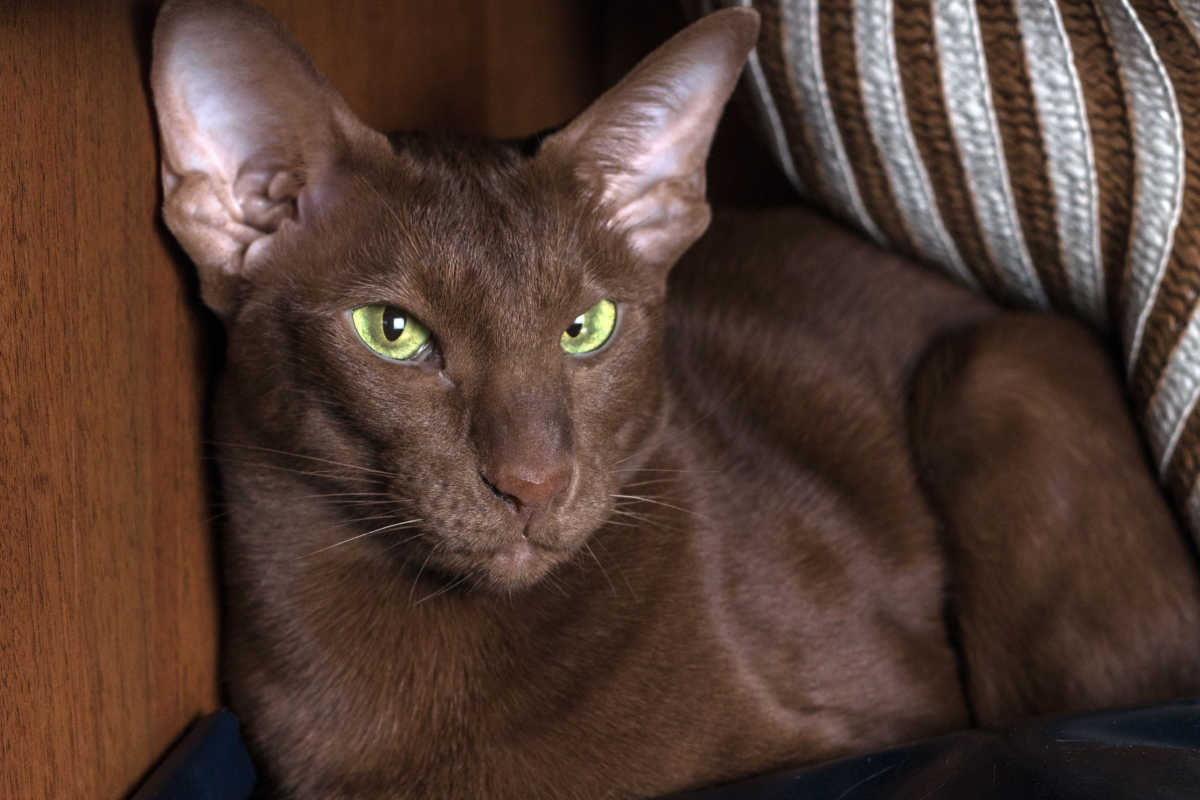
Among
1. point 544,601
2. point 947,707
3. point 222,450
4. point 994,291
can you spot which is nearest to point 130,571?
point 222,450

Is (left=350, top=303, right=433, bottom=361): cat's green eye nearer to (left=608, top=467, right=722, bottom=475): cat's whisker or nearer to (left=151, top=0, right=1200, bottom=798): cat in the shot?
(left=151, top=0, right=1200, bottom=798): cat

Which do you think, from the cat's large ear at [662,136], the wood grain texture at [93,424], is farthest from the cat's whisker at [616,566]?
the wood grain texture at [93,424]

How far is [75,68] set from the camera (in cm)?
105

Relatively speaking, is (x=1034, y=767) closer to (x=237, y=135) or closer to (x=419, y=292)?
(x=419, y=292)

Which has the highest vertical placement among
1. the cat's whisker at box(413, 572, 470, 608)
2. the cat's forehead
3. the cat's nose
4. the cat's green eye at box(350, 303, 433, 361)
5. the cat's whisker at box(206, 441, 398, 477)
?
the cat's forehead

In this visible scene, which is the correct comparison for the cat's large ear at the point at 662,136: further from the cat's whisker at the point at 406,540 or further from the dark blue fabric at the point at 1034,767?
the dark blue fabric at the point at 1034,767

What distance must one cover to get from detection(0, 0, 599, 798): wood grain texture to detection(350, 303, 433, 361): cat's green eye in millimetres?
217

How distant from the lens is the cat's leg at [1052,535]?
1.52m

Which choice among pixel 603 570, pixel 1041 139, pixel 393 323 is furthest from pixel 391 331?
pixel 1041 139

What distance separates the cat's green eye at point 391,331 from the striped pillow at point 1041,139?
68 centimetres

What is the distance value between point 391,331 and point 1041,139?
33.1 inches

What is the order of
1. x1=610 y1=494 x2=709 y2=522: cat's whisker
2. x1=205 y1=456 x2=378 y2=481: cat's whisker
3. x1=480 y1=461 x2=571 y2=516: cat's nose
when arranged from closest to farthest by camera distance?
x1=480 y1=461 x2=571 y2=516: cat's nose, x1=205 y1=456 x2=378 y2=481: cat's whisker, x1=610 y1=494 x2=709 y2=522: cat's whisker

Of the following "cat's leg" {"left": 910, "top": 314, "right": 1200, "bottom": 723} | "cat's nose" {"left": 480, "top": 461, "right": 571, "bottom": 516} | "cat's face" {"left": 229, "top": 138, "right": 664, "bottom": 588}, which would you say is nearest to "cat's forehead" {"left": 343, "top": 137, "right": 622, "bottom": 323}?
"cat's face" {"left": 229, "top": 138, "right": 664, "bottom": 588}

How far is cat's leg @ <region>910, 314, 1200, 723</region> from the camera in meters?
1.52
